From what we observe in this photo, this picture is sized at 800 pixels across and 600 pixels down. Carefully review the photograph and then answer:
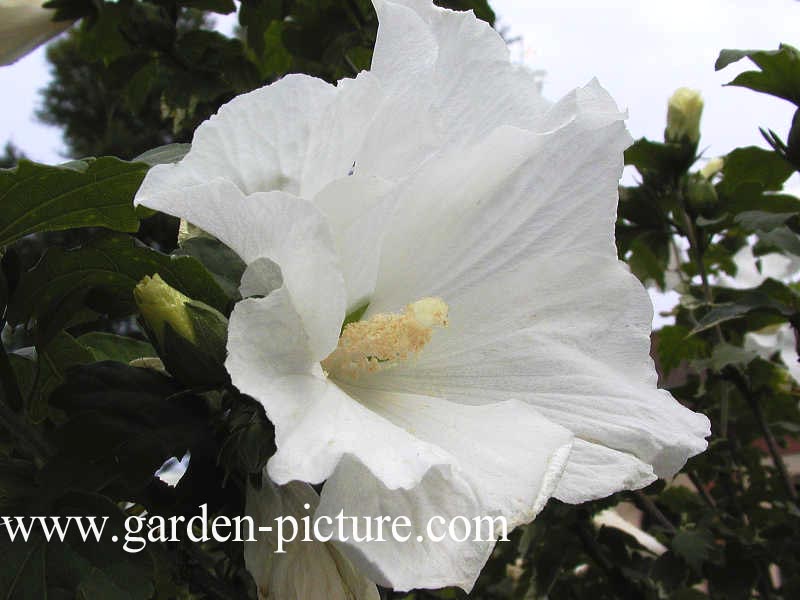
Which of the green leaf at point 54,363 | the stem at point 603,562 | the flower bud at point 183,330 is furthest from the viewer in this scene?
the stem at point 603,562

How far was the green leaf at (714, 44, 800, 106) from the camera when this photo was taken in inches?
55.4

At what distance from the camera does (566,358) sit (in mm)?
728

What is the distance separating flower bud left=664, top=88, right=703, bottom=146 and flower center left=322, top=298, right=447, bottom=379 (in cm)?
130

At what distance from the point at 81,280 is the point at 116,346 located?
0.28 metres

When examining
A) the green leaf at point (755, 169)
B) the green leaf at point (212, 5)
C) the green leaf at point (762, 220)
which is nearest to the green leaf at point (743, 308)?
the green leaf at point (762, 220)

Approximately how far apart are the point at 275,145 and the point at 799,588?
1.40m

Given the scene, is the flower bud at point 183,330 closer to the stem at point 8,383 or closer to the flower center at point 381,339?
the flower center at point 381,339

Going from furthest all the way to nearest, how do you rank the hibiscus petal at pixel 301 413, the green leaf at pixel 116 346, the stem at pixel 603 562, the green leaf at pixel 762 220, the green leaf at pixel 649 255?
the green leaf at pixel 649 255, the stem at pixel 603 562, the green leaf at pixel 762 220, the green leaf at pixel 116 346, the hibiscus petal at pixel 301 413

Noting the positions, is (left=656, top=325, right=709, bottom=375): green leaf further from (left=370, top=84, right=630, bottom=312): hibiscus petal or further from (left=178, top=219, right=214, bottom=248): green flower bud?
(left=178, top=219, right=214, bottom=248): green flower bud

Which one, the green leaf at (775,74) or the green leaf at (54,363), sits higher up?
the green leaf at (775,74)

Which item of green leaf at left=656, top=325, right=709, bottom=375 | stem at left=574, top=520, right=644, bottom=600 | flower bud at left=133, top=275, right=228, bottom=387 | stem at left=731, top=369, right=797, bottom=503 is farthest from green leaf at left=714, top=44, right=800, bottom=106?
flower bud at left=133, top=275, right=228, bottom=387

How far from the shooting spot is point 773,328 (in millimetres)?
2180

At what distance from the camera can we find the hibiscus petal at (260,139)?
608 millimetres

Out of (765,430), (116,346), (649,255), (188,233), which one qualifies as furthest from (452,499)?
(649,255)
